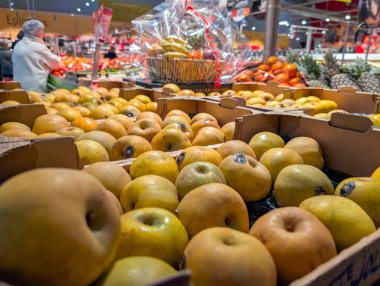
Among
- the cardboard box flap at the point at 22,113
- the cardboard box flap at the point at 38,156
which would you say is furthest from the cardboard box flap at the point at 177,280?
the cardboard box flap at the point at 22,113

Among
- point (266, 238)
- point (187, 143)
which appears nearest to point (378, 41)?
point (187, 143)

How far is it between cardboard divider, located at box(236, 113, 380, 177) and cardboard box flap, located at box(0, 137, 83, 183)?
86 centimetres

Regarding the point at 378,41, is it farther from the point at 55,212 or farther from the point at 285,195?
the point at 55,212

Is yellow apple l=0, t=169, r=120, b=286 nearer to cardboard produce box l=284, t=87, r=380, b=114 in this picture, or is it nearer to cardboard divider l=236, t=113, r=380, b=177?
cardboard divider l=236, t=113, r=380, b=177

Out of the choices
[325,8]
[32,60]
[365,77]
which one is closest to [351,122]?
[365,77]

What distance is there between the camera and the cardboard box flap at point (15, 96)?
2.27 meters

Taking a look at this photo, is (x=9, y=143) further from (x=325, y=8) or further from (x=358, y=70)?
(x=325, y=8)

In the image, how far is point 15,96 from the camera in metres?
2.33

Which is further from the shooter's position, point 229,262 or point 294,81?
point 294,81

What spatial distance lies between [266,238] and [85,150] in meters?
0.91

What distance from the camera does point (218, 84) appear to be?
3.42 meters

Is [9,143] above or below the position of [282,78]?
below

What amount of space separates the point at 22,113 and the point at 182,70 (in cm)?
176

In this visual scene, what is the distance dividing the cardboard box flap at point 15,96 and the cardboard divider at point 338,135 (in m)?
1.69
